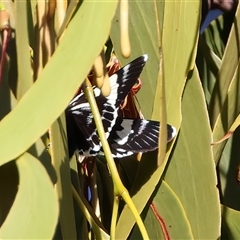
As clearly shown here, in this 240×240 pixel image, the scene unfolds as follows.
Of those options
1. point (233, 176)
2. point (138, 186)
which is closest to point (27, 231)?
point (138, 186)

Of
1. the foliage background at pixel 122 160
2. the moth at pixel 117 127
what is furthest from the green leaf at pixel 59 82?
the moth at pixel 117 127

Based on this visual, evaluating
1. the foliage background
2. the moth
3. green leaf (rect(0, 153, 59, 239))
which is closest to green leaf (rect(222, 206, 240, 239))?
the foliage background

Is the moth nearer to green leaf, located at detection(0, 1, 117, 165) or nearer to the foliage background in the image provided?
the foliage background

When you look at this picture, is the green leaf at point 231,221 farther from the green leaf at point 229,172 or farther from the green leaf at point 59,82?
the green leaf at point 59,82

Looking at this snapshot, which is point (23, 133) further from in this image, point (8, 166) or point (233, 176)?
point (233, 176)

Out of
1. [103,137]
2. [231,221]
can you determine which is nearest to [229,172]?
[231,221]
